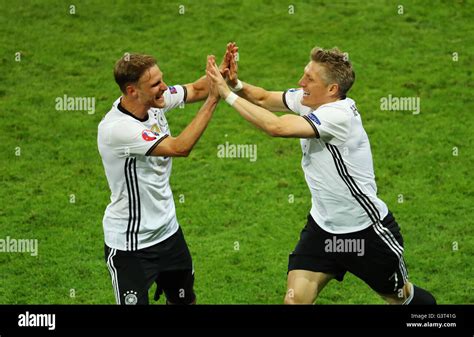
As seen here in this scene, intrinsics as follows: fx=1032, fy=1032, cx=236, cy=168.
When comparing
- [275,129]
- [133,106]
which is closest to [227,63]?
Answer: [275,129]

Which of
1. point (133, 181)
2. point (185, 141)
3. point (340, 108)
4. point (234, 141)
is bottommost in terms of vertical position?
point (133, 181)

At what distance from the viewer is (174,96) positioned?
31.2 feet

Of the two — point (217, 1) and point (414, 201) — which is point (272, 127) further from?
point (217, 1)

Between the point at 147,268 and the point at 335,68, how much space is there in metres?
2.36

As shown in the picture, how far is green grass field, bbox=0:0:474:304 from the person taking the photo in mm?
11352

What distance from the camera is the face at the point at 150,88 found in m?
8.63

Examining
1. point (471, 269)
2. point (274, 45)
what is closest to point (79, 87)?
point (274, 45)

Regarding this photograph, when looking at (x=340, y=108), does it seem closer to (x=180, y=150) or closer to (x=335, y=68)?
(x=335, y=68)

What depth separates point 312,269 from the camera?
29.6 ft

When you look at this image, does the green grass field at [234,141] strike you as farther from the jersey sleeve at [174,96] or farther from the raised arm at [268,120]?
the raised arm at [268,120]

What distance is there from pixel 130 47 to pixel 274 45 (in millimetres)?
2395

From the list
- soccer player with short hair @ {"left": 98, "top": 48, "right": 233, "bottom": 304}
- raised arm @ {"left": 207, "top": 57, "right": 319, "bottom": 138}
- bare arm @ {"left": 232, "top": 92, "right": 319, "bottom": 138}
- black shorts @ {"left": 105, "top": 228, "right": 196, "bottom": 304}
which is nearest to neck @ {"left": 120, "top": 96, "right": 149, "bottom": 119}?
soccer player with short hair @ {"left": 98, "top": 48, "right": 233, "bottom": 304}

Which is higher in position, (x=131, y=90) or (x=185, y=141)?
(x=131, y=90)

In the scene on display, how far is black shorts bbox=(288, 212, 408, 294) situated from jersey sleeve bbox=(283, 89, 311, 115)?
113 cm
